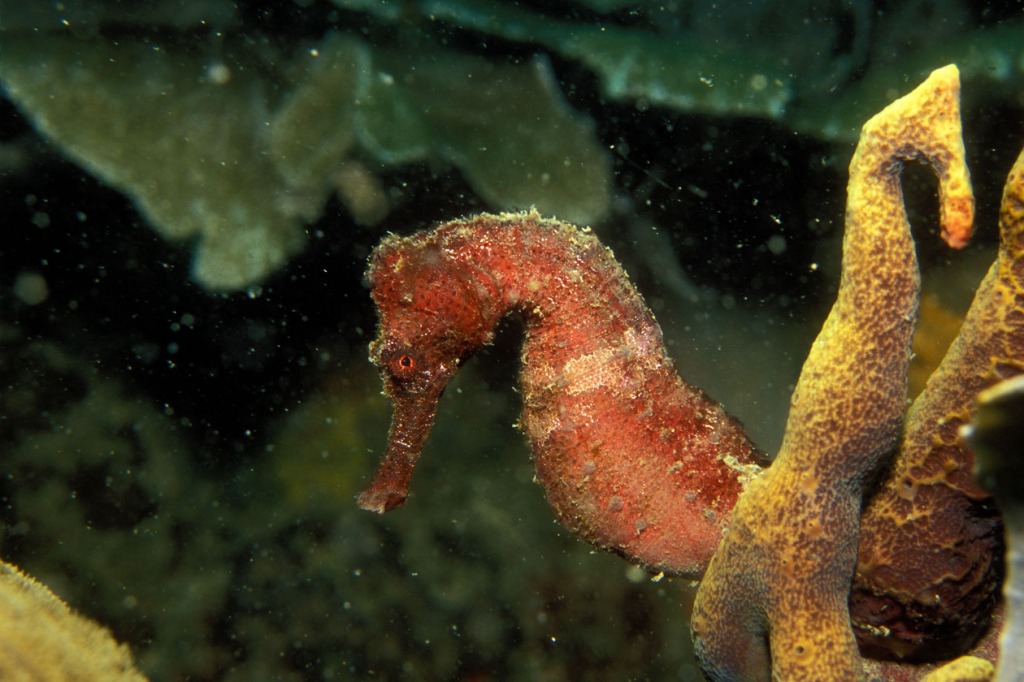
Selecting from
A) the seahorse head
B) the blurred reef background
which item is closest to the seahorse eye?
the seahorse head

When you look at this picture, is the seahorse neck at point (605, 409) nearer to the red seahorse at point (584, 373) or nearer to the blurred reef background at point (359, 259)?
the red seahorse at point (584, 373)

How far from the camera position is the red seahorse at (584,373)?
281 cm

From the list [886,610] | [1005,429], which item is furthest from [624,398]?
[1005,429]

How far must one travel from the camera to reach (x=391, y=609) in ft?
17.4

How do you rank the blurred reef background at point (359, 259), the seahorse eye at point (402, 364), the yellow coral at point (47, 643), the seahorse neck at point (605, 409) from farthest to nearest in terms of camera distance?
the blurred reef background at point (359, 259) < the seahorse eye at point (402, 364) < the seahorse neck at point (605, 409) < the yellow coral at point (47, 643)

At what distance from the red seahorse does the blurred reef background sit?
1125 millimetres

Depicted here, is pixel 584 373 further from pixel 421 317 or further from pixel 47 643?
pixel 47 643

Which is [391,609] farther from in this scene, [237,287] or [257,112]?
[257,112]

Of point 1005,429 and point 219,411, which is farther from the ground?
point 1005,429

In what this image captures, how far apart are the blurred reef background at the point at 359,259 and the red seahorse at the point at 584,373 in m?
1.12

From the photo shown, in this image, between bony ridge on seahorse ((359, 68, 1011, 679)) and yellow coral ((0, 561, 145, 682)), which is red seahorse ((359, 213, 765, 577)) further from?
yellow coral ((0, 561, 145, 682))

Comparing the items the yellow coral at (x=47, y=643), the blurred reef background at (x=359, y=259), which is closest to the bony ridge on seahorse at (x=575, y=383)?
the blurred reef background at (x=359, y=259)

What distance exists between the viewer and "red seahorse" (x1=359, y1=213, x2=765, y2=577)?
2814 millimetres

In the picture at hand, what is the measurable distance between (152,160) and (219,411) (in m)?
2.15
